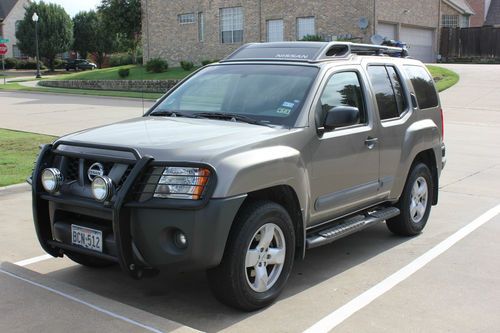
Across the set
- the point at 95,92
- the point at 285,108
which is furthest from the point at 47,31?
the point at 285,108

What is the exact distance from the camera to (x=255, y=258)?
437 cm

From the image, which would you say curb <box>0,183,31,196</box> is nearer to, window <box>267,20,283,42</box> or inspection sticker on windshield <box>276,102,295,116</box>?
inspection sticker on windshield <box>276,102,295,116</box>

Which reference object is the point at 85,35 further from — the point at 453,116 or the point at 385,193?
the point at 385,193

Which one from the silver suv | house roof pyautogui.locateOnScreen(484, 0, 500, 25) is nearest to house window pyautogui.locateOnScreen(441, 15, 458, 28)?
house roof pyautogui.locateOnScreen(484, 0, 500, 25)

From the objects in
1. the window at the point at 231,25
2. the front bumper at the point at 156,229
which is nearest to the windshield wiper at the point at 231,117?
the front bumper at the point at 156,229

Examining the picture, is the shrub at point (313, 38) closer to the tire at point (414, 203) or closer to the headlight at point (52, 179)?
the tire at point (414, 203)

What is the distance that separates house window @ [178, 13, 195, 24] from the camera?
42.1 m

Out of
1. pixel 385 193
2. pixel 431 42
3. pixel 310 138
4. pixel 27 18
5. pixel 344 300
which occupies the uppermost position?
pixel 27 18

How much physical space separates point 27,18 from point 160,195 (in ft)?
210

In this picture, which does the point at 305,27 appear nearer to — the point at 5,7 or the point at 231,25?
the point at 231,25

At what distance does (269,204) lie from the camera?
4422mm

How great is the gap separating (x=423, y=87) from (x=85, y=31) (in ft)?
219

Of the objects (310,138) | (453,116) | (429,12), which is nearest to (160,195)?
(310,138)

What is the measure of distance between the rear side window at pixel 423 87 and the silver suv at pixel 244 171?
32cm
